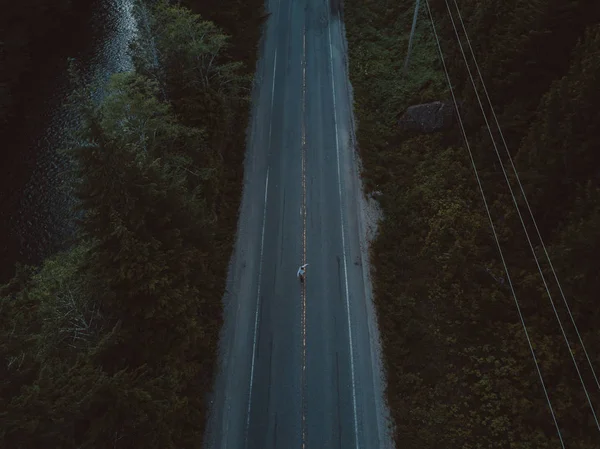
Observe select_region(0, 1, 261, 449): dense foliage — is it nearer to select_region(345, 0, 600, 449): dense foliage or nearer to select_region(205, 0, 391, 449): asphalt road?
select_region(205, 0, 391, 449): asphalt road

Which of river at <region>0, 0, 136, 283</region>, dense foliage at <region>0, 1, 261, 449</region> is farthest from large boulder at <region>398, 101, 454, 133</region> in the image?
river at <region>0, 0, 136, 283</region>

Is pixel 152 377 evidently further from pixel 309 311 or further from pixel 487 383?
pixel 487 383

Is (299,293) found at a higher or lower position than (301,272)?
lower

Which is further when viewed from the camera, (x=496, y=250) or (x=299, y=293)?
(x=299, y=293)

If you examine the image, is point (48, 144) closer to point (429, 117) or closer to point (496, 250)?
point (429, 117)

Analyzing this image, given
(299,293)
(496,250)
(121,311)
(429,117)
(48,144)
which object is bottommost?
(299,293)

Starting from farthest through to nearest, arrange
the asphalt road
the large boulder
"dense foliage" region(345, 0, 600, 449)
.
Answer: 1. the large boulder
2. the asphalt road
3. "dense foliage" region(345, 0, 600, 449)

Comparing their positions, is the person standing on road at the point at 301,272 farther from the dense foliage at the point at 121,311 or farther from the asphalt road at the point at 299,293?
the dense foliage at the point at 121,311

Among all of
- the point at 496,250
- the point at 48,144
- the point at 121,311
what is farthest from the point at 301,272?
the point at 48,144
